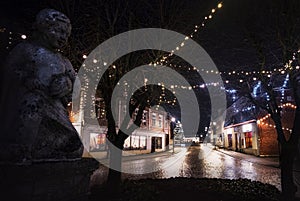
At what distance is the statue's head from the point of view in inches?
105

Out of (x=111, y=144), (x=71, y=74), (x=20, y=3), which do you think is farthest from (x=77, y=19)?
(x=71, y=74)

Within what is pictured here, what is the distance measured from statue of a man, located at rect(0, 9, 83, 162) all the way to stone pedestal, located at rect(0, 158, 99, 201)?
0.14 meters

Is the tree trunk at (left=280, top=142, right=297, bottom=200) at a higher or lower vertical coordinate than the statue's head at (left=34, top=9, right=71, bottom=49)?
lower

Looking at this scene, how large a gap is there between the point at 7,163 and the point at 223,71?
9103 millimetres

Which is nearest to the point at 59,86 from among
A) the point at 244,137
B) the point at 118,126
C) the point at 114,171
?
the point at 114,171

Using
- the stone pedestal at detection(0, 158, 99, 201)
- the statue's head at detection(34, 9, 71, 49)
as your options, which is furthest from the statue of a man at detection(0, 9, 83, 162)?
the stone pedestal at detection(0, 158, 99, 201)

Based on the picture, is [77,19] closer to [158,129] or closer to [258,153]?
[258,153]

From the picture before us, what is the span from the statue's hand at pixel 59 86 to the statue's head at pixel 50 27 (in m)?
0.53

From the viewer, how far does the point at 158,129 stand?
38031 millimetres

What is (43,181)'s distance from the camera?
2.13 meters

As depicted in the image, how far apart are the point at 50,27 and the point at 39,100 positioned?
3.19 ft

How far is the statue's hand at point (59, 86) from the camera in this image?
8.19 ft

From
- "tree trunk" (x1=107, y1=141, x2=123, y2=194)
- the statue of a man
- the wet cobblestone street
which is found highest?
the statue of a man

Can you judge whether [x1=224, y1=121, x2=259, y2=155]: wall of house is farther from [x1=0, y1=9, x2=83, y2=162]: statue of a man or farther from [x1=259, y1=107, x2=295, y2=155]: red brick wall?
[x1=0, y1=9, x2=83, y2=162]: statue of a man
